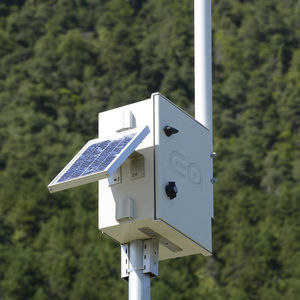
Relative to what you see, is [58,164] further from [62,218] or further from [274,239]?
[274,239]

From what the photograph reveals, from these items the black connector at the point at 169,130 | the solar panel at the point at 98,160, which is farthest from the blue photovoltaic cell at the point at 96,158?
the black connector at the point at 169,130

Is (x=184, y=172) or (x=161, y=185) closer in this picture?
(x=161, y=185)

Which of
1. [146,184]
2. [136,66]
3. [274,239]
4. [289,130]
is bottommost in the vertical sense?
[146,184]

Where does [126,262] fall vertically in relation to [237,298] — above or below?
below

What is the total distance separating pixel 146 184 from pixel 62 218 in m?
76.2

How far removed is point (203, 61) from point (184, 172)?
849 mm

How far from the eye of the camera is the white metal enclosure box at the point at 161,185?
862 centimetres

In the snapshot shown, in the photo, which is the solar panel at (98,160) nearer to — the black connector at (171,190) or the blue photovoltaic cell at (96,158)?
the blue photovoltaic cell at (96,158)

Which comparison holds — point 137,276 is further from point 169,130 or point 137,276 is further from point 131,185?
point 169,130

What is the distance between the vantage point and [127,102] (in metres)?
107

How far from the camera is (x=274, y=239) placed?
85188 mm

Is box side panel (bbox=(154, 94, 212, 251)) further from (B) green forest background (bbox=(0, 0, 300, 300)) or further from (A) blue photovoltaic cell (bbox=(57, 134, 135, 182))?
(B) green forest background (bbox=(0, 0, 300, 300))

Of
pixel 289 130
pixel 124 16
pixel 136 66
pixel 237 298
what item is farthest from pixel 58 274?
pixel 124 16

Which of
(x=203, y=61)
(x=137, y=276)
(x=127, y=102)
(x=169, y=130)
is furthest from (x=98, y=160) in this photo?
(x=127, y=102)
